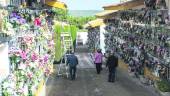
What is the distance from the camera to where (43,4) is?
3195cm

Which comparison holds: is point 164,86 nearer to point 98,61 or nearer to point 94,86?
point 94,86

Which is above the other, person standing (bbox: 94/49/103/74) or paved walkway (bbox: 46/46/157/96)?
person standing (bbox: 94/49/103/74)

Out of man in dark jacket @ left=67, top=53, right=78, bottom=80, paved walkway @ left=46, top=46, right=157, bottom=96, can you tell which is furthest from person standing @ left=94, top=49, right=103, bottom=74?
man in dark jacket @ left=67, top=53, right=78, bottom=80

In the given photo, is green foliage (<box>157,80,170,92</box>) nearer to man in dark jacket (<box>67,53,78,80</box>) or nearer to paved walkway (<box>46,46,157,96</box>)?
paved walkway (<box>46,46,157,96</box>)

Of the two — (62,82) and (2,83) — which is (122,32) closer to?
(62,82)

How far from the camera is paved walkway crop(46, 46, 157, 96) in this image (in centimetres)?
2466

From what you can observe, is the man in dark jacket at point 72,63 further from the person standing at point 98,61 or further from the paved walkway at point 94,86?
the person standing at point 98,61

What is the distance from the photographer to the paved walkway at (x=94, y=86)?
24656 mm

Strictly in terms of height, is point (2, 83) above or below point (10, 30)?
below

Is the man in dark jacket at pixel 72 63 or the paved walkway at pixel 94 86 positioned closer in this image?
the paved walkway at pixel 94 86

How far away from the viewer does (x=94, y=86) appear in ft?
88.7

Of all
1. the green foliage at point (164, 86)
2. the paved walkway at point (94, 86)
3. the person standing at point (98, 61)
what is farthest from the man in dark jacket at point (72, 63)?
the green foliage at point (164, 86)

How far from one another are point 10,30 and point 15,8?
360cm


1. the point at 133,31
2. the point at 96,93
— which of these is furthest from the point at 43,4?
the point at 96,93
